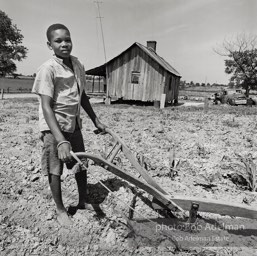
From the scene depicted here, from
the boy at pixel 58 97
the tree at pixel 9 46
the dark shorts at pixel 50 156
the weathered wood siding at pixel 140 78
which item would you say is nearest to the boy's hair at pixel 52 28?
the boy at pixel 58 97

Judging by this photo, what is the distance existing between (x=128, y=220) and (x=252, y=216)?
1.35 meters

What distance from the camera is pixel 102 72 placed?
67.7ft

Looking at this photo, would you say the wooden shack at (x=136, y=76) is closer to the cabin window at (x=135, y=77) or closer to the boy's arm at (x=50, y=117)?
the cabin window at (x=135, y=77)

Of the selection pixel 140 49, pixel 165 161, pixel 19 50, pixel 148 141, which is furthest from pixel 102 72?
pixel 19 50

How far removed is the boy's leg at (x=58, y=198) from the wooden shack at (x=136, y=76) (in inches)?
605

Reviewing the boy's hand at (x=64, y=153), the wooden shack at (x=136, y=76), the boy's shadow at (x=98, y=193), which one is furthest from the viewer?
the wooden shack at (x=136, y=76)

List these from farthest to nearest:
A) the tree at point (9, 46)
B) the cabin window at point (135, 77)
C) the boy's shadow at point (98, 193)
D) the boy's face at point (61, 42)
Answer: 1. the tree at point (9, 46)
2. the cabin window at point (135, 77)
3. the boy's shadow at point (98, 193)
4. the boy's face at point (61, 42)

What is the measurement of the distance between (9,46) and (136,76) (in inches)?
1088

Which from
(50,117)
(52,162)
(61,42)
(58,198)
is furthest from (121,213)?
(61,42)

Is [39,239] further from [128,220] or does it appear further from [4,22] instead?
[4,22]

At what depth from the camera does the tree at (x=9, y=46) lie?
3631 cm

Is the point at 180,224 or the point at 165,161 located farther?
the point at 165,161

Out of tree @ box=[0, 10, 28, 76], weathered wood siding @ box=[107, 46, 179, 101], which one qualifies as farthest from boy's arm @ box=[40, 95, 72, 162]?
tree @ box=[0, 10, 28, 76]

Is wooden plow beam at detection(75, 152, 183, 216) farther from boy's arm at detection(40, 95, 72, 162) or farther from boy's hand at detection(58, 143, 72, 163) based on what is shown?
boy's arm at detection(40, 95, 72, 162)
